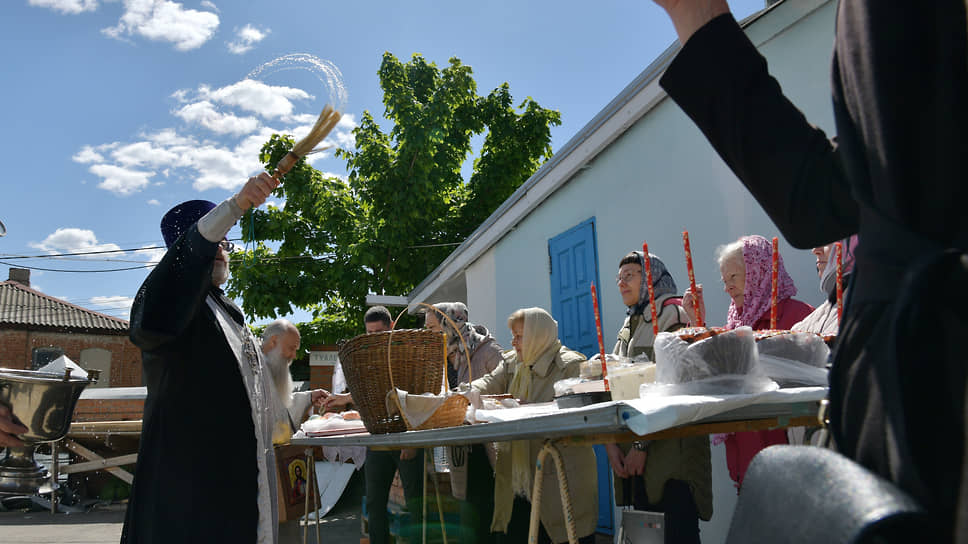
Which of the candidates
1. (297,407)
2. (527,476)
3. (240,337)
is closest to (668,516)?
(527,476)

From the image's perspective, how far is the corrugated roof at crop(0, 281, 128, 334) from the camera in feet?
94.0

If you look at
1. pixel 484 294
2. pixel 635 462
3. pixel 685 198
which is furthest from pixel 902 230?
pixel 484 294

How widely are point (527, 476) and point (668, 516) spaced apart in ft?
2.14

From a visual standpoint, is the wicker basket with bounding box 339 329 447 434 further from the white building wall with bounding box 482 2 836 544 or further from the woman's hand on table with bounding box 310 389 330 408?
the woman's hand on table with bounding box 310 389 330 408

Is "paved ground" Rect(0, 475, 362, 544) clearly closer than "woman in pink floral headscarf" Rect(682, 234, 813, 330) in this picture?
No

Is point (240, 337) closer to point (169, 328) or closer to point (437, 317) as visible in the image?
point (169, 328)

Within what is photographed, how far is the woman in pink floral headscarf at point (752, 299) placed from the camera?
9.41 ft

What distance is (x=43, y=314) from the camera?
98.6 feet

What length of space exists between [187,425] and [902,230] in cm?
242

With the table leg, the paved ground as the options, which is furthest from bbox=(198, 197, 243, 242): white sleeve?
the paved ground

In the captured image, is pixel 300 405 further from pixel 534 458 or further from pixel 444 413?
pixel 444 413

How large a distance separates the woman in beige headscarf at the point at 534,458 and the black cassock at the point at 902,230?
2.53 m

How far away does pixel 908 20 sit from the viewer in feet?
1.71

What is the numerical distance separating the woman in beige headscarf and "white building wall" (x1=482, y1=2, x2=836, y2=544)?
3.95 ft
